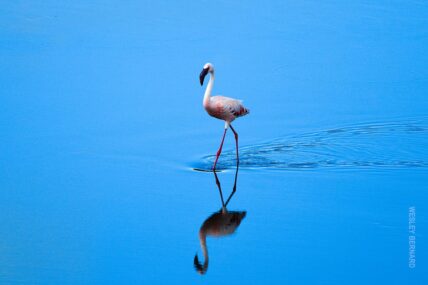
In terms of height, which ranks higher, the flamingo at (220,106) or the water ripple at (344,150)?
the flamingo at (220,106)

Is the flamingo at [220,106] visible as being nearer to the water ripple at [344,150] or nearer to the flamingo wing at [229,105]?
the flamingo wing at [229,105]

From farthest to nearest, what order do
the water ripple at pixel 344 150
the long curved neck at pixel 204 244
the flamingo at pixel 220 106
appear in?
the flamingo at pixel 220 106, the water ripple at pixel 344 150, the long curved neck at pixel 204 244

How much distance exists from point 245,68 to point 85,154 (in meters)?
4.20

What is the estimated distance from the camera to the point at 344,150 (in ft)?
39.5

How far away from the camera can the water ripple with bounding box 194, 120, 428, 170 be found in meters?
11.5

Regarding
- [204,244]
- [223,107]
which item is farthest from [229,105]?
[204,244]

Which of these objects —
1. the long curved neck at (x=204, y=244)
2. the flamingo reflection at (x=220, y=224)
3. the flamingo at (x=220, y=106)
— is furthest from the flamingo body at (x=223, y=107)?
the long curved neck at (x=204, y=244)

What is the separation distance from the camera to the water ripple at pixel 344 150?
1145cm

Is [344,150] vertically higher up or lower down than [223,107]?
lower down

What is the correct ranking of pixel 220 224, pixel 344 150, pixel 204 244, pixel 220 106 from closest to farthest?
pixel 204 244 < pixel 220 224 < pixel 220 106 < pixel 344 150

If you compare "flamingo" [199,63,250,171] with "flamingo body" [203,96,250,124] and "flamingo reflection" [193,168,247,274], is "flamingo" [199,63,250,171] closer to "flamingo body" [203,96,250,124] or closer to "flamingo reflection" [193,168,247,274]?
"flamingo body" [203,96,250,124]

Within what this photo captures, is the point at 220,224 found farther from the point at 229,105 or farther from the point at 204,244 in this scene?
the point at 229,105

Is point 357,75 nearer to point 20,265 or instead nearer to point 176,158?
point 176,158

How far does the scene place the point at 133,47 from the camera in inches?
603
